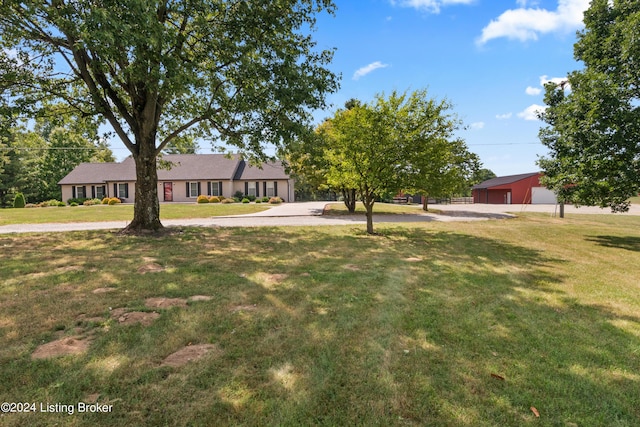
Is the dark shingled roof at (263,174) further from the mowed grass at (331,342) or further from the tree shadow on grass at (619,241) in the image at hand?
the mowed grass at (331,342)

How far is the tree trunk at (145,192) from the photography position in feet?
34.5

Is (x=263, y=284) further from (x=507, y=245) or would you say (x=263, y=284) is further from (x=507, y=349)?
(x=507, y=245)

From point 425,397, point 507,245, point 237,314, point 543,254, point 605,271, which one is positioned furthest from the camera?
point 507,245

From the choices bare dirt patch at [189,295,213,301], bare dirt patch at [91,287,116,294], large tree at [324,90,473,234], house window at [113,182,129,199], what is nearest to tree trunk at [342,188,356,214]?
large tree at [324,90,473,234]

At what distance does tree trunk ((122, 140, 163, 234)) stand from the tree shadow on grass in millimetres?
14810

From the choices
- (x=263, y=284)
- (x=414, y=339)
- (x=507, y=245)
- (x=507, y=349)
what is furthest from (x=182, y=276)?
(x=507, y=245)

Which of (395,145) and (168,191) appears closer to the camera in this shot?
(395,145)

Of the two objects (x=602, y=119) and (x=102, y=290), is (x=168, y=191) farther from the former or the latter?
(x=602, y=119)

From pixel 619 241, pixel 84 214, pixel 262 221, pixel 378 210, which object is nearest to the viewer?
pixel 619 241

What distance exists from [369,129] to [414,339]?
799cm

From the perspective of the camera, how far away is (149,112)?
10211 millimetres

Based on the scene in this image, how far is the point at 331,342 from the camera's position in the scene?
3.19m

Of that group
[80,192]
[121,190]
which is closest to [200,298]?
[121,190]

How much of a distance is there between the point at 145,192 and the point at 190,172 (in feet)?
87.3
